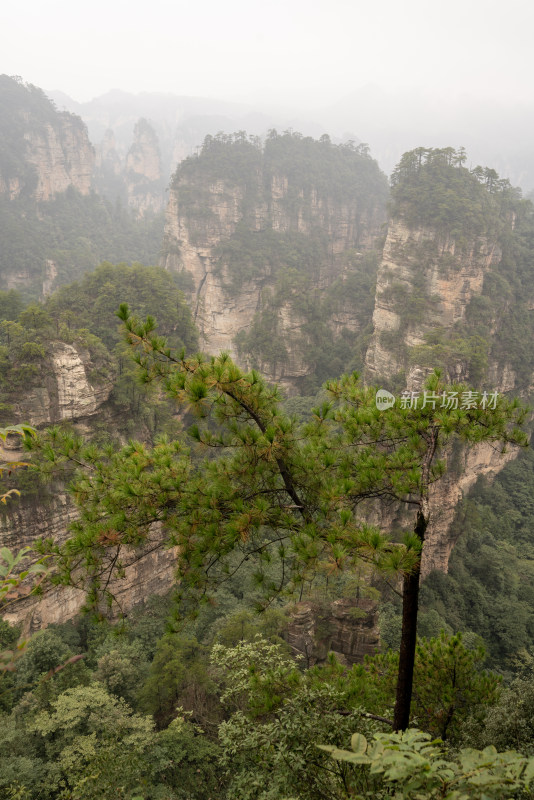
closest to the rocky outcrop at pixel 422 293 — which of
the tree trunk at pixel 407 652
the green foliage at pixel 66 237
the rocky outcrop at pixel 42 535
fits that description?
the rocky outcrop at pixel 42 535

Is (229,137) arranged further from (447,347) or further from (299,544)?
(299,544)

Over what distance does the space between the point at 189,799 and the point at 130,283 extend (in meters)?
19.1

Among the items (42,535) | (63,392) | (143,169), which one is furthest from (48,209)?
(42,535)

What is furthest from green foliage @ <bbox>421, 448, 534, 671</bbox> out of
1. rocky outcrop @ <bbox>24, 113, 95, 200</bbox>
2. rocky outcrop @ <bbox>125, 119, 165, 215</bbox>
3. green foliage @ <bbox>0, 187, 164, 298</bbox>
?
rocky outcrop @ <bbox>125, 119, 165, 215</bbox>

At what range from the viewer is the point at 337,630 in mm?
13078

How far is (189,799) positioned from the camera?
7.65 m

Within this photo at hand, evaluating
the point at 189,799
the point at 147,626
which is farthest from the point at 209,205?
the point at 189,799

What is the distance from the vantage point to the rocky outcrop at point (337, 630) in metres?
12.5

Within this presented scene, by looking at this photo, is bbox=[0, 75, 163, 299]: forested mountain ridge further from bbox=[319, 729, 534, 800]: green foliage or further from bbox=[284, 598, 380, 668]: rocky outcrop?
bbox=[319, 729, 534, 800]: green foliage

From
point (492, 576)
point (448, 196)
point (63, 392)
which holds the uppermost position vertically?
point (448, 196)

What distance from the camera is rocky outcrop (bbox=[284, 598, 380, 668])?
12.5 metres

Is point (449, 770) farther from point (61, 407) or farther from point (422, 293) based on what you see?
point (422, 293)

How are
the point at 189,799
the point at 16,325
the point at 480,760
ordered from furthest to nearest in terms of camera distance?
1. the point at 16,325
2. the point at 189,799
3. the point at 480,760

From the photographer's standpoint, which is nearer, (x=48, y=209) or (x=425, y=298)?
(x=425, y=298)
